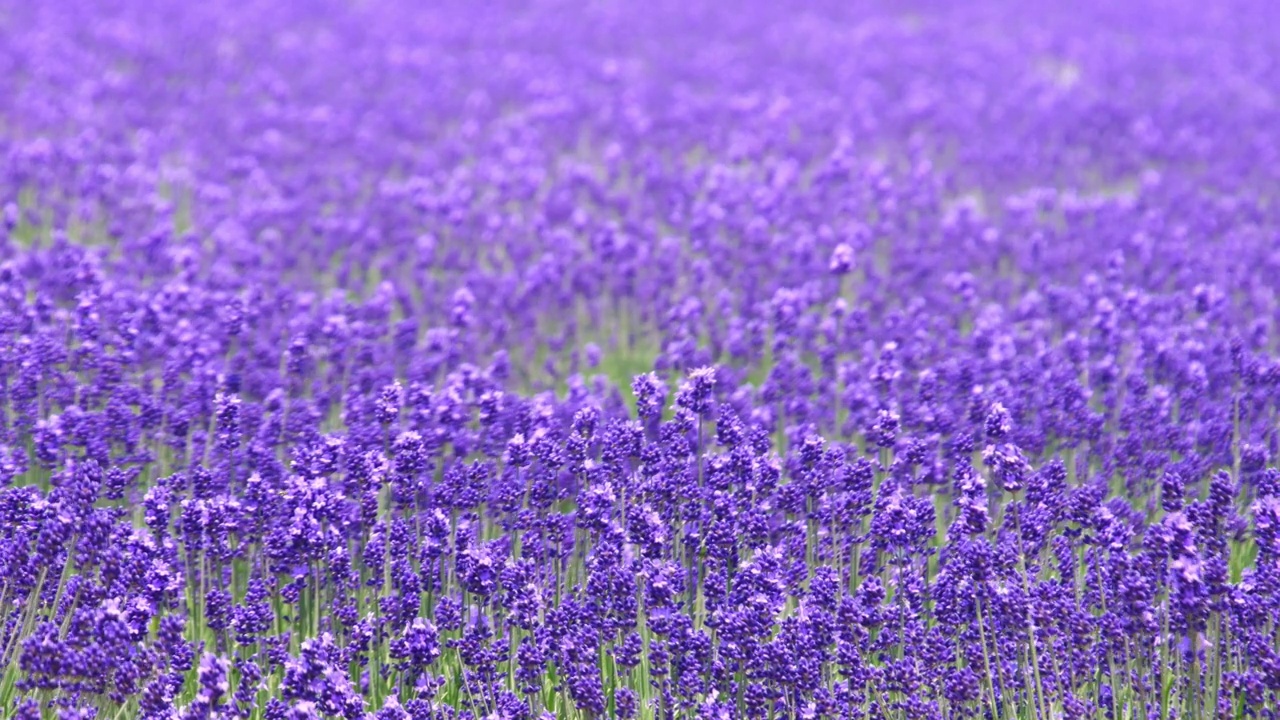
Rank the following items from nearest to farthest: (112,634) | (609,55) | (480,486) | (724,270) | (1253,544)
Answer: (112,634) → (480,486) → (1253,544) → (724,270) → (609,55)

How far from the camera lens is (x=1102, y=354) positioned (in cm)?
807

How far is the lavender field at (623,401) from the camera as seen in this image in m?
4.73

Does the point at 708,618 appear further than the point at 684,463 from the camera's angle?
No

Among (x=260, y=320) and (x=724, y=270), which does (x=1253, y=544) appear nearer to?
(x=724, y=270)

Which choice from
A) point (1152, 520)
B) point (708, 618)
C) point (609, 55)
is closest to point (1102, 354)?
point (1152, 520)

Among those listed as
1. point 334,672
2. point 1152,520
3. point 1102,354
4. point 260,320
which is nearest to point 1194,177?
point 1102,354

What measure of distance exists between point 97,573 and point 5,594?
32 cm

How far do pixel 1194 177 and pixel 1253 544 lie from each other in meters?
7.49

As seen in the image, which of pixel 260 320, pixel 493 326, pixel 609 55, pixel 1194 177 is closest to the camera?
pixel 260 320

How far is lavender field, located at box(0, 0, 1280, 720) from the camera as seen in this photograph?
4.73m

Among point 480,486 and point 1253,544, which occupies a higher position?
point 480,486

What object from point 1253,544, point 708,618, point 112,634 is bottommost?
point 1253,544

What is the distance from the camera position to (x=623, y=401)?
7516 mm

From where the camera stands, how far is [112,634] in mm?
4223
